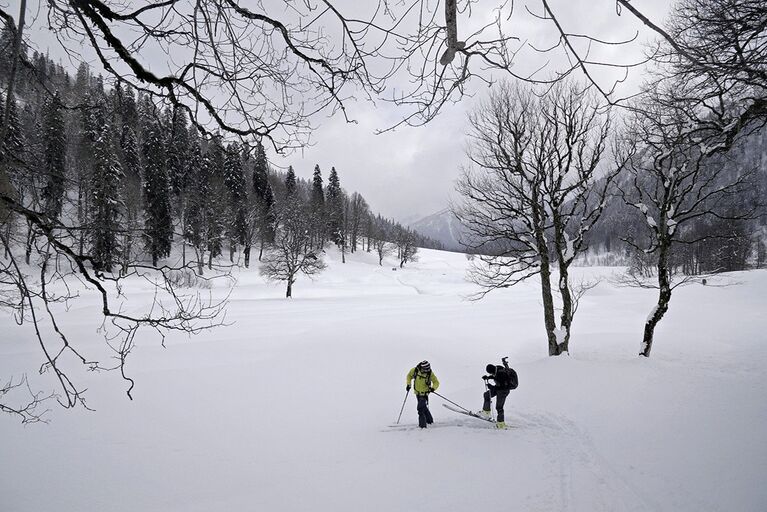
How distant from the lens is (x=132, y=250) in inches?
121

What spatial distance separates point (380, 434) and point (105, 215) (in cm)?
635

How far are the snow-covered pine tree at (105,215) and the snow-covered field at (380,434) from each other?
4.18 metres

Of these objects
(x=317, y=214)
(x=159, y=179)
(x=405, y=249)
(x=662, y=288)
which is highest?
(x=317, y=214)

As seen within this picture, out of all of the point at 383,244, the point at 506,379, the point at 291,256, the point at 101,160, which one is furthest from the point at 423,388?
the point at 383,244

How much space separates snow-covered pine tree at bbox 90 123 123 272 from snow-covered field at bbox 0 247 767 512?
418 cm

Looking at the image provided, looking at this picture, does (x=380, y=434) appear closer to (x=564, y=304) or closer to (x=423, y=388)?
(x=423, y=388)

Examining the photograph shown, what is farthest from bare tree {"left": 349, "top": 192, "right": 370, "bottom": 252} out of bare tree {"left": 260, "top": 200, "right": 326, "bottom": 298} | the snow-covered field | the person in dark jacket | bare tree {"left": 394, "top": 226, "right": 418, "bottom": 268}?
the person in dark jacket

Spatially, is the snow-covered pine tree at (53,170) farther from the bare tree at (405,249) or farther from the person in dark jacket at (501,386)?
the bare tree at (405,249)

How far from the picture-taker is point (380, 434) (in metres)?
7.02

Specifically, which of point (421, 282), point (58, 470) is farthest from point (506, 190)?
point (421, 282)

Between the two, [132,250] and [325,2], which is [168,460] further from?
[325,2]

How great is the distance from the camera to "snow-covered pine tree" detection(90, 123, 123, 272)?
2.66m

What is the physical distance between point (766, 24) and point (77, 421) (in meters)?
13.3

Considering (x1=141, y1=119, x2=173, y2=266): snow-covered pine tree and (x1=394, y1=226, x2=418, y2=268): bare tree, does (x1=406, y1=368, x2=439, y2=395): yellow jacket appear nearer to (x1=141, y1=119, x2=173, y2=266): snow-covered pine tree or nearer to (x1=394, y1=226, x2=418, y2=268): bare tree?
(x1=141, y1=119, x2=173, y2=266): snow-covered pine tree
